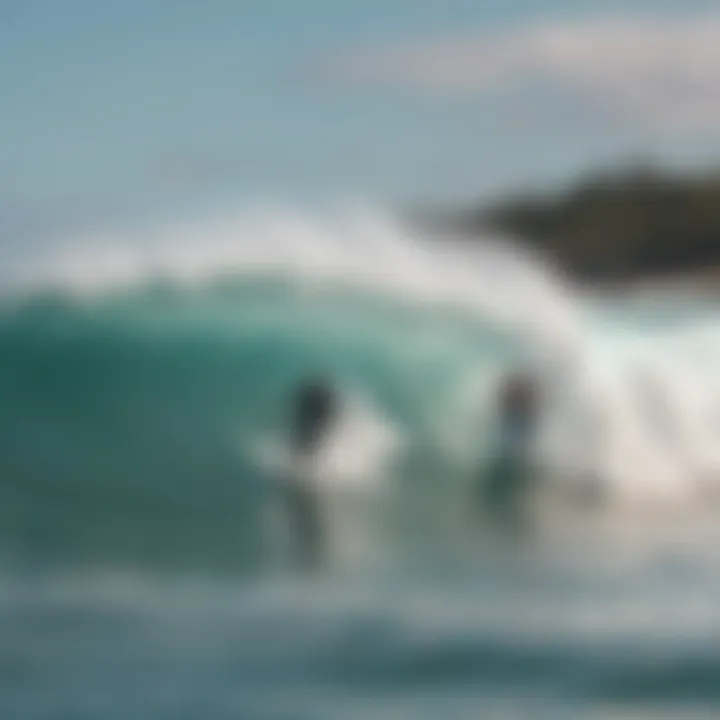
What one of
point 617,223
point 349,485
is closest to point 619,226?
point 617,223

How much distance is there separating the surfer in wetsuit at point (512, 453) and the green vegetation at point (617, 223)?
0.60ft

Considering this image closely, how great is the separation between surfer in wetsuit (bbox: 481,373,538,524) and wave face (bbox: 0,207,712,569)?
0.08 ft

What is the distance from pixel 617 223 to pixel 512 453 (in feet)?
1.13

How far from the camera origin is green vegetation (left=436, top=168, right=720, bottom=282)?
3.25 metres

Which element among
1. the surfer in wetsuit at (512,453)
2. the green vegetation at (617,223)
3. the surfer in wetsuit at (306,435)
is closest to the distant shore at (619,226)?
the green vegetation at (617,223)

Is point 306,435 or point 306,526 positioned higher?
point 306,435

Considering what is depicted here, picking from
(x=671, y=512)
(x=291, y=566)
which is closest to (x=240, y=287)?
(x=291, y=566)

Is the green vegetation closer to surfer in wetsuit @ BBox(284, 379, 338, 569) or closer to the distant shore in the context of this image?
the distant shore

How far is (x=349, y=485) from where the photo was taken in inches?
128

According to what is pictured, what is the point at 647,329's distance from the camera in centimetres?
324

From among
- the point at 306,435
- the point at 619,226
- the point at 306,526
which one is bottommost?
the point at 306,526

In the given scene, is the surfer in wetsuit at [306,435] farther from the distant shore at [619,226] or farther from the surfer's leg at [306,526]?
the distant shore at [619,226]

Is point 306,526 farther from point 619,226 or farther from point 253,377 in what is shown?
point 619,226

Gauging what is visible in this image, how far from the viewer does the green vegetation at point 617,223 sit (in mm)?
3246
